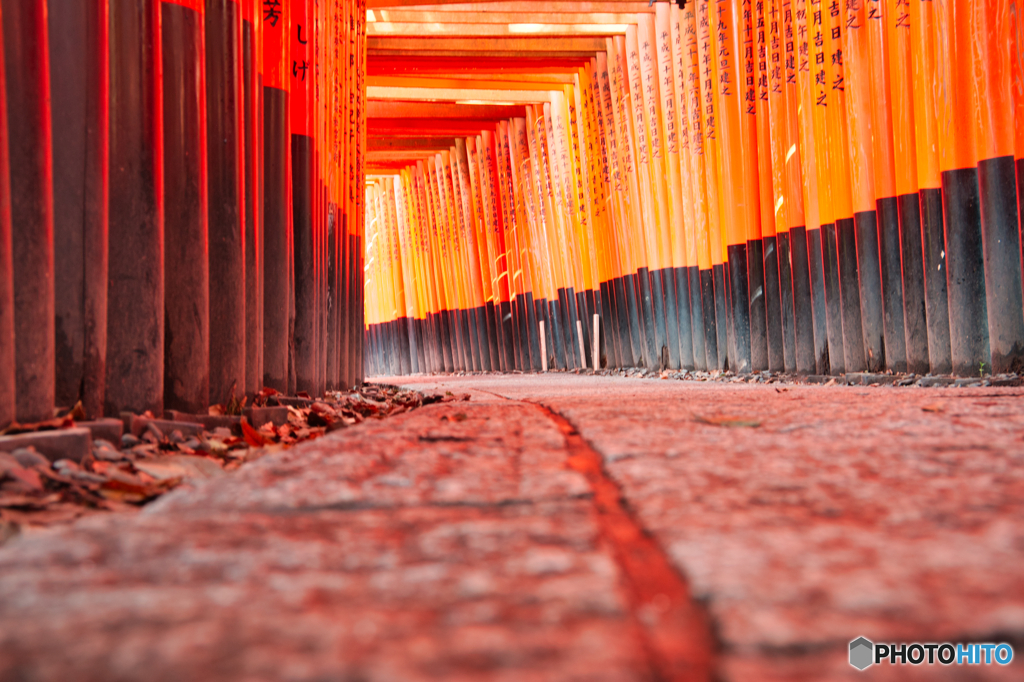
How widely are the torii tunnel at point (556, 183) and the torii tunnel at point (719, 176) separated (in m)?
0.02

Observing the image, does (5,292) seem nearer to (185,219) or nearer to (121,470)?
(121,470)

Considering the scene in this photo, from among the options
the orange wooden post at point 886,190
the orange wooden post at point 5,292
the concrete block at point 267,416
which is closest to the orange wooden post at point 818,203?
the orange wooden post at point 886,190

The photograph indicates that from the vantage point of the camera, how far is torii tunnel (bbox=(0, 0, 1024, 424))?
75.1 inches

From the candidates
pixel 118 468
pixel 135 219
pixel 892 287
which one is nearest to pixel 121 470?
pixel 118 468

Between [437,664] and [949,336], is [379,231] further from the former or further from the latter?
[437,664]

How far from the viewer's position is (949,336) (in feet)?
13.3

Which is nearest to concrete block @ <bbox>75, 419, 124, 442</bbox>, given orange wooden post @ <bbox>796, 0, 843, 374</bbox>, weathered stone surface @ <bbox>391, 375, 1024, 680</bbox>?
weathered stone surface @ <bbox>391, 375, 1024, 680</bbox>

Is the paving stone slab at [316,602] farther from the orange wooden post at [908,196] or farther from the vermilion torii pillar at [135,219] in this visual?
the orange wooden post at [908,196]

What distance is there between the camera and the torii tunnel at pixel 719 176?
12.8 feet

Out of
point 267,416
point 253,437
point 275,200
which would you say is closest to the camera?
point 253,437

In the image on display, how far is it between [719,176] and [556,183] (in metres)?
4.76

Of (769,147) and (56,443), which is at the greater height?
(769,147)

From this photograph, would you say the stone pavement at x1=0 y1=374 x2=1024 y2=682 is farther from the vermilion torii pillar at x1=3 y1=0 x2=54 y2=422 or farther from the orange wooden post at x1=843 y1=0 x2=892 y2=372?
the orange wooden post at x1=843 y1=0 x2=892 y2=372

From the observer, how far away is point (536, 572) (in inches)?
26.8
